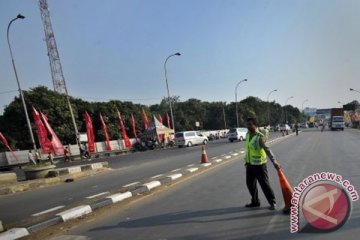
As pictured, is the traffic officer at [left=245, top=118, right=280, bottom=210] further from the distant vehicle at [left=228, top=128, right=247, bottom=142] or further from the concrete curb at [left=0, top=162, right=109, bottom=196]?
the distant vehicle at [left=228, top=128, right=247, bottom=142]

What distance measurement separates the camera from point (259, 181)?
28.7 feet

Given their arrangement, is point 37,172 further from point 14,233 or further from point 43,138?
point 43,138

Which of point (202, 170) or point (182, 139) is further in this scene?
point (182, 139)

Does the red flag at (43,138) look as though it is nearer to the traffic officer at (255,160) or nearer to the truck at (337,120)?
the traffic officer at (255,160)

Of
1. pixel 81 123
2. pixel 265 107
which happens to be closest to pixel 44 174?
pixel 81 123

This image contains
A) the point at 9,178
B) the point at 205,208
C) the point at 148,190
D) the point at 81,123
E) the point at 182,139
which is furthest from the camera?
the point at 81,123

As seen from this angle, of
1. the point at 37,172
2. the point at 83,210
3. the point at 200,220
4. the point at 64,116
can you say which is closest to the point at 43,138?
the point at 37,172

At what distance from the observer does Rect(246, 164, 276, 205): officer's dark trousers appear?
8.57 meters

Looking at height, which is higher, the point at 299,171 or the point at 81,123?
the point at 81,123

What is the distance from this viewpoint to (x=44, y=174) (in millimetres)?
17859

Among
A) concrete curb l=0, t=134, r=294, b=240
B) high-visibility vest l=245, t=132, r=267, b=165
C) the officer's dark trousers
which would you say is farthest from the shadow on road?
concrete curb l=0, t=134, r=294, b=240

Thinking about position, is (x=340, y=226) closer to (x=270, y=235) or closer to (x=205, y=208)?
(x=270, y=235)

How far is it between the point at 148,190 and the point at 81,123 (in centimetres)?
6000

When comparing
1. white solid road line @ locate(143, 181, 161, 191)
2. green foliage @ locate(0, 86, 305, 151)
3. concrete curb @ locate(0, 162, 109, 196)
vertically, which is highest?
green foliage @ locate(0, 86, 305, 151)
